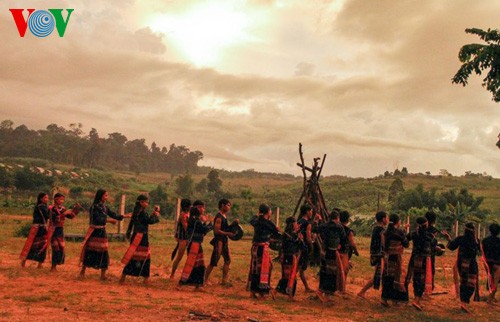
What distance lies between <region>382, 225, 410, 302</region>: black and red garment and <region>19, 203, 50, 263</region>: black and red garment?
7814mm

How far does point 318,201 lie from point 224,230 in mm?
5857

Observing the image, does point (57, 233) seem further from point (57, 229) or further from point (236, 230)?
point (236, 230)

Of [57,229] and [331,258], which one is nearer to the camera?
[331,258]

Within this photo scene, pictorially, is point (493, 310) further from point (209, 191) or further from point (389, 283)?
point (209, 191)

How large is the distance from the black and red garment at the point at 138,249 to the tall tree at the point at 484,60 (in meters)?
10.1

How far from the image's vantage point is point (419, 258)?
32.1ft

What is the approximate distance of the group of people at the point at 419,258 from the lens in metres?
9.41

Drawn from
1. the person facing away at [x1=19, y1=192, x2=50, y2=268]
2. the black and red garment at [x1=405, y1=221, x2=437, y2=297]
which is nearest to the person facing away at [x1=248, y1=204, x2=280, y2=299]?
the black and red garment at [x1=405, y1=221, x2=437, y2=297]

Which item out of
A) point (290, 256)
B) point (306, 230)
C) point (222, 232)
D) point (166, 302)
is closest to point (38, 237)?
point (166, 302)

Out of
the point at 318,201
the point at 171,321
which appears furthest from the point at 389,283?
the point at 318,201

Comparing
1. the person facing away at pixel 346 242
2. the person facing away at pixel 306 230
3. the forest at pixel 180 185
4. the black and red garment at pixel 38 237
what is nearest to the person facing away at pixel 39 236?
the black and red garment at pixel 38 237

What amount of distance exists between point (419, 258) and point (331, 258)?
201 cm

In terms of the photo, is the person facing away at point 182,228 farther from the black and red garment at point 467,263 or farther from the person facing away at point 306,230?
the black and red garment at point 467,263

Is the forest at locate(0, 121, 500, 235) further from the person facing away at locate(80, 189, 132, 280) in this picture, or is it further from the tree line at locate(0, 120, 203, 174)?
the person facing away at locate(80, 189, 132, 280)
